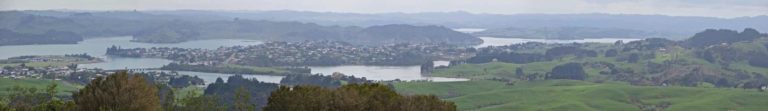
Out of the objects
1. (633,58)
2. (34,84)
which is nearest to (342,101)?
(34,84)

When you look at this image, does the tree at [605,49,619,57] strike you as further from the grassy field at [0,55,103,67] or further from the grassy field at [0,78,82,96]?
the grassy field at [0,78,82,96]

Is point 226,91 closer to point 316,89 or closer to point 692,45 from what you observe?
point 316,89

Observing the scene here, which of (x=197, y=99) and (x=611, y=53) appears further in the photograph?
(x=611, y=53)

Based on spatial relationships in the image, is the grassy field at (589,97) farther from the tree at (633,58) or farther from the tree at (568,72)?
the tree at (633,58)

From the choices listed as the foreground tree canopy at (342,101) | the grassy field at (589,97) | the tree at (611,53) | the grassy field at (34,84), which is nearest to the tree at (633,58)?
the tree at (611,53)

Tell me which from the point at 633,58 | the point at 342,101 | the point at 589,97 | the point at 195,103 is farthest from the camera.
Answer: the point at 633,58

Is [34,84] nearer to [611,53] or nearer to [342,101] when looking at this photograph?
[342,101]
